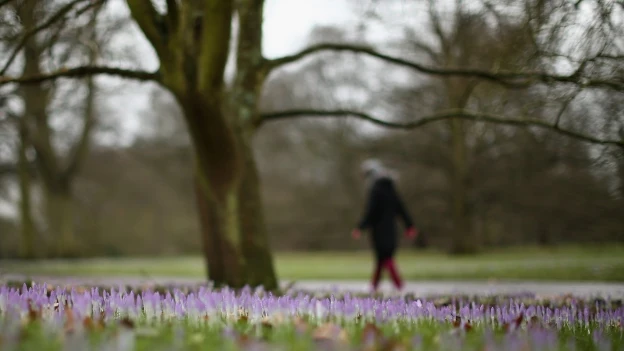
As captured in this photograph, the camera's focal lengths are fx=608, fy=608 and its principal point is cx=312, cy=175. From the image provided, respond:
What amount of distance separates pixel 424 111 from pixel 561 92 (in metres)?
20.1

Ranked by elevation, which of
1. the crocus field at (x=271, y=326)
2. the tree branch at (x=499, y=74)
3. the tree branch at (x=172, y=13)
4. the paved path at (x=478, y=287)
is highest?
the tree branch at (x=172, y=13)

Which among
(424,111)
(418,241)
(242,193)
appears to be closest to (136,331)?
(242,193)

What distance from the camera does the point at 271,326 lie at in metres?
3.22

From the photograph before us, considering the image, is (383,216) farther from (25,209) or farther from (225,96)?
(25,209)

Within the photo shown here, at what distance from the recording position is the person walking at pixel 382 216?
1095 cm

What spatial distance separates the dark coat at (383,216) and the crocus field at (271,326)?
633cm

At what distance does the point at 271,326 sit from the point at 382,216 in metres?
8.13

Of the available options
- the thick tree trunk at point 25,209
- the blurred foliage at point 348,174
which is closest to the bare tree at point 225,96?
the blurred foliage at point 348,174

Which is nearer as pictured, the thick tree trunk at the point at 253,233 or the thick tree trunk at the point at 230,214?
the thick tree trunk at the point at 230,214

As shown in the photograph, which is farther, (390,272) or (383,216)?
(383,216)

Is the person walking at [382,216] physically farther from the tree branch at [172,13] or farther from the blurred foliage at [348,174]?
the blurred foliage at [348,174]

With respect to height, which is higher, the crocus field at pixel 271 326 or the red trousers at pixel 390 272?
the crocus field at pixel 271 326

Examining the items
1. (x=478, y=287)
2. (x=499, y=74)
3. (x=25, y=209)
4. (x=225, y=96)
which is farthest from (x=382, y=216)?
(x=25, y=209)

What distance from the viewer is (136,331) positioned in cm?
281
